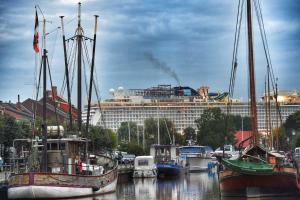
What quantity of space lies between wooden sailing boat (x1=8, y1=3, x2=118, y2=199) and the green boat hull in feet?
41.4

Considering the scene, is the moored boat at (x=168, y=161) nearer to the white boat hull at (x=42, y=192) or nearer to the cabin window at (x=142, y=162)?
the cabin window at (x=142, y=162)

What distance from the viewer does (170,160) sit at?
355 ft

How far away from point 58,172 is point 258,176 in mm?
16726

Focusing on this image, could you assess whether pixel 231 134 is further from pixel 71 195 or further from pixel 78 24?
pixel 71 195

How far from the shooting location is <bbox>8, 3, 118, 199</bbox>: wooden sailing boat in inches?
2110

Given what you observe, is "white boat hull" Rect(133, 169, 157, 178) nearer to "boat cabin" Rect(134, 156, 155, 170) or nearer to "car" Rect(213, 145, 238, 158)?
"boat cabin" Rect(134, 156, 155, 170)

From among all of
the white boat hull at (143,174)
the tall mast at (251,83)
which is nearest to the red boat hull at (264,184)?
the tall mast at (251,83)

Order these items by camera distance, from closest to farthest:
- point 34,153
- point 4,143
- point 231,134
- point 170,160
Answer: point 34,153 < point 4,143 < point 170,160 < point 231,134

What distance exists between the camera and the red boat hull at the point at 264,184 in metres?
50.0

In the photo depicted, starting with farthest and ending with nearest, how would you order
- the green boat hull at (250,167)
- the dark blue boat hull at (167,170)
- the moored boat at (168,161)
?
the moored boat at (168,161) → the dark blue boat hull at (167,170) → the green boat hull at (250,167)

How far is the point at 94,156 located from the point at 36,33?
628 inches

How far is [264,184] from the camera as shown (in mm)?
50062

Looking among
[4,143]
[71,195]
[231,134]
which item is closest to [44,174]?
[71,195]

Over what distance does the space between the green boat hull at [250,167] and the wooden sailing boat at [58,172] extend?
1262cm
